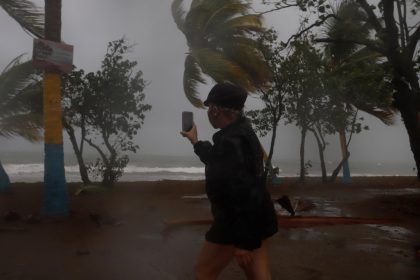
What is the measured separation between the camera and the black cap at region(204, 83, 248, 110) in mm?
2457

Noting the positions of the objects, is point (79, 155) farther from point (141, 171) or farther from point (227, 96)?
point (141, 171)

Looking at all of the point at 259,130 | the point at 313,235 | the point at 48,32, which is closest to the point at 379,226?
the point at 313,235

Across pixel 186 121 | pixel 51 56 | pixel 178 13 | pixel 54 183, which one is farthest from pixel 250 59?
pixel 186 121

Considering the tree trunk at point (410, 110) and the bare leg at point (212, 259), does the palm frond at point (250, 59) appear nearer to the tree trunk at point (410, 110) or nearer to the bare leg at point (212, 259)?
the tree trunk at point (410, 110)

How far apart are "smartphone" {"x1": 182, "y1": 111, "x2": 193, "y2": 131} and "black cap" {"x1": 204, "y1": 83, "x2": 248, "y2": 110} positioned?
0.25m

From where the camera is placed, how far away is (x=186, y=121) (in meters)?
2.67

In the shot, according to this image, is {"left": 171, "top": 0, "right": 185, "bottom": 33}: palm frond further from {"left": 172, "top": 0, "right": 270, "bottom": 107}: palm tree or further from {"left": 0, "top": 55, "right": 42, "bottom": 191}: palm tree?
{"left": 0, "top": 55, "right": 42, "bottom": 191}: palm tree

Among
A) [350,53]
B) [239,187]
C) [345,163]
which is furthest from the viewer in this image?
[345,163]

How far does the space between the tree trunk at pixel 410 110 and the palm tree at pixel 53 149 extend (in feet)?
22.8

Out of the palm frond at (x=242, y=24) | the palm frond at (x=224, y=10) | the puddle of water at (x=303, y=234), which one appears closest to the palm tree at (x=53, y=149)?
the puddle of water at (x=303, y=234)

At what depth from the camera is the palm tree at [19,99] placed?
423 inches

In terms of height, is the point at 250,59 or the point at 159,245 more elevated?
the point at 250,59

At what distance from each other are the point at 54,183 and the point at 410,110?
7.33 m

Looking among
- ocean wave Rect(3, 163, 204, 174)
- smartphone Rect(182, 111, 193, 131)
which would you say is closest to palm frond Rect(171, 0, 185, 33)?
smartphone Rect(182, 111, 193, 131)
